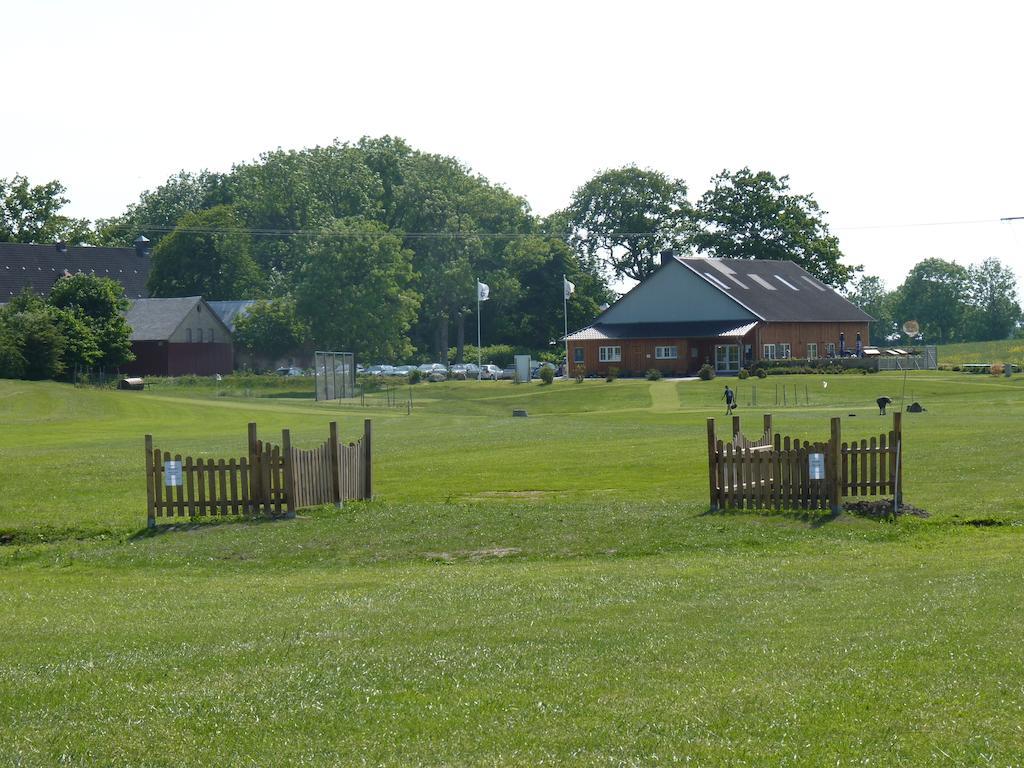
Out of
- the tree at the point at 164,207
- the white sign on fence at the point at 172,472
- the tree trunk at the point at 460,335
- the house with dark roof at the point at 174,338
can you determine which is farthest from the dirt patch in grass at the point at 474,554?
the tree at the point at 164,207

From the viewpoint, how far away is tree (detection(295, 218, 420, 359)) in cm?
11081

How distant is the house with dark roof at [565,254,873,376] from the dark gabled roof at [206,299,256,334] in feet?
111

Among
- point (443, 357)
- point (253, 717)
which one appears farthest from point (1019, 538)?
point (443, 357)

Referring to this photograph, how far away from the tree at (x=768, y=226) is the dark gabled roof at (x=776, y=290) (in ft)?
32.6

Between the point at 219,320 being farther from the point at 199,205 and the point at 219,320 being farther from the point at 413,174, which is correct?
the point at 199,205

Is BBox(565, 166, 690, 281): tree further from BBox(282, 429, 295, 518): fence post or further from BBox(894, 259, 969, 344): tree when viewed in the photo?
BBox(282, 429, 295, 518): fence post

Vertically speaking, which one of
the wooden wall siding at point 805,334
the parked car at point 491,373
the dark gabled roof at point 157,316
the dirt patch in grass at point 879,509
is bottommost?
the dirt patch in grass at point 879,509

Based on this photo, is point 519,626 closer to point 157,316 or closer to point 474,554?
point 474,554

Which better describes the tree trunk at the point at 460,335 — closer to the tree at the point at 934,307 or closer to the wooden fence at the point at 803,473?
the tree at the point at 934,307

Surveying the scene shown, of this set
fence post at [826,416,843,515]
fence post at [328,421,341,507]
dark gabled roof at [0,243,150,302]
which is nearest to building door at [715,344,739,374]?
dark gabled roof at [0,243,150,302]

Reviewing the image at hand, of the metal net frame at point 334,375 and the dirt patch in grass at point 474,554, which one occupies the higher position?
the metal net frame at point 334,375

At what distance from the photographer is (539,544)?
21875 millimetres

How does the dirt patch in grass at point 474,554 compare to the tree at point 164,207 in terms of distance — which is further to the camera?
the tree at point 164,207

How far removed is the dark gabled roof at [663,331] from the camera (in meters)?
104
